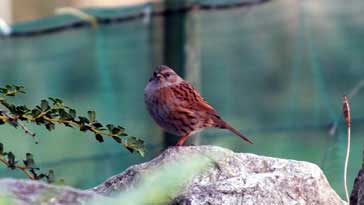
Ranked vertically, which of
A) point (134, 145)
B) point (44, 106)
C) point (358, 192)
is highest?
point (44, 106)

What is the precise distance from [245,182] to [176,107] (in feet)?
6.04

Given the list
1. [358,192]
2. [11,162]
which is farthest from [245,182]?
[11,162]

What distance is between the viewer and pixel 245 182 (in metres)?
2.88

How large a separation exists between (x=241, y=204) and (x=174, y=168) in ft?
4.85

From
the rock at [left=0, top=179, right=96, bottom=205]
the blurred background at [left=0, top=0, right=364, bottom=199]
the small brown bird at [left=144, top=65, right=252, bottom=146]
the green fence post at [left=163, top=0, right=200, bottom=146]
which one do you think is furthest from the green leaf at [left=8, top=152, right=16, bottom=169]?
the blurred background at [left=0, top=0, right=364, bottom=199]

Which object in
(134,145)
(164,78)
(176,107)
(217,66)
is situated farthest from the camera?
(217,66)

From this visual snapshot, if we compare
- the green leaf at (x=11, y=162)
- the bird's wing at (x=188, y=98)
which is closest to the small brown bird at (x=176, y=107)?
the bird's wing at (x=188, y=98)

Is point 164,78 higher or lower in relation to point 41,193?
lower

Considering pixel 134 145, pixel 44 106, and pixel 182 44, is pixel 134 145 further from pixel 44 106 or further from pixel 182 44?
pixel 182 44

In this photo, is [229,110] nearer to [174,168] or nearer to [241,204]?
[241,204]

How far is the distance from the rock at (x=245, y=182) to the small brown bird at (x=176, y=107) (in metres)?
1.31

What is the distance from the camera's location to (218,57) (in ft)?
24.6

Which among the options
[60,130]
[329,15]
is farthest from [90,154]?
[329,15]

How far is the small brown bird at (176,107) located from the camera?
4641 mm
